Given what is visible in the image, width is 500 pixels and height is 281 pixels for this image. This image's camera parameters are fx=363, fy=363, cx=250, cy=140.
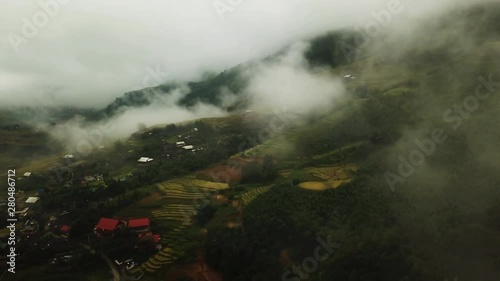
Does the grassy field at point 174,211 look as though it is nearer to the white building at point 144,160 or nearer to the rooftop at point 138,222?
the rooftop at point 138,222

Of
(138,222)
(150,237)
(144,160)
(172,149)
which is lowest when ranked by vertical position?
(150,237)

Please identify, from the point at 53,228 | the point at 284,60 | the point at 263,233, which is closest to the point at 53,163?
the point at 53,228

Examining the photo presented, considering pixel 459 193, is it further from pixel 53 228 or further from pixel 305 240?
pixel 53 228

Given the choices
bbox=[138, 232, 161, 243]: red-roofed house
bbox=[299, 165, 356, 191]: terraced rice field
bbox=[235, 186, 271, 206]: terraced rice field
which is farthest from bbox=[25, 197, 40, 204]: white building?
bbox=[299, 165, 356, 191]: terraced rice field

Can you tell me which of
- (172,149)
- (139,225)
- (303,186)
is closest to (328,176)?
(303,186)

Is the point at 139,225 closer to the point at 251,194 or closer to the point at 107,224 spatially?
the point at 107,224

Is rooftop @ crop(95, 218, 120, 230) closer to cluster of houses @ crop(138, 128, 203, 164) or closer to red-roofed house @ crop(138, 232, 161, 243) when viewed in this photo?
red-roofed house @ crop(138, 232, 161, 243)
